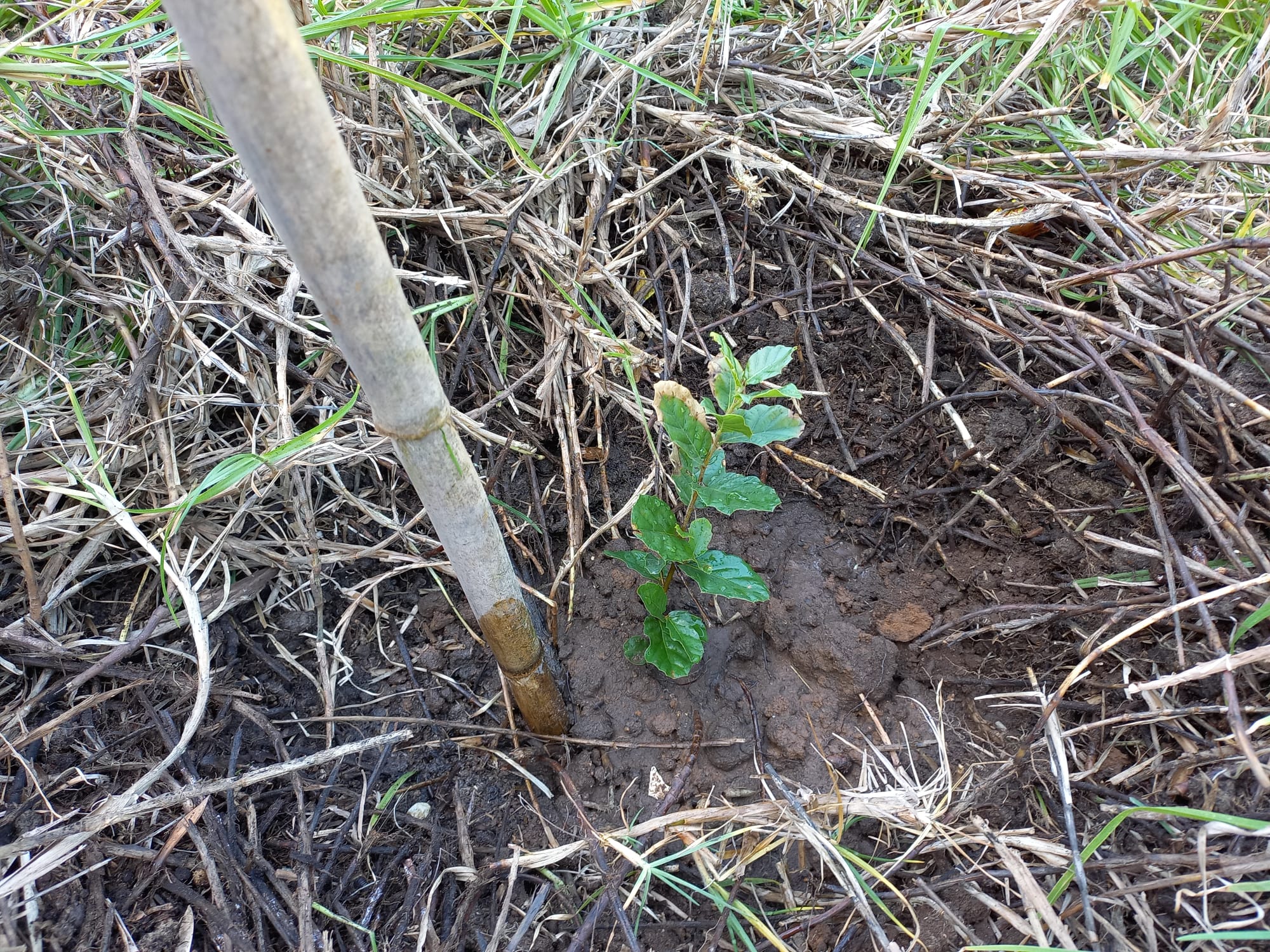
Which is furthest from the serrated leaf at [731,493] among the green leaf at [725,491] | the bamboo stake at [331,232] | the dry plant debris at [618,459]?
the bamboo stake at [331,232]

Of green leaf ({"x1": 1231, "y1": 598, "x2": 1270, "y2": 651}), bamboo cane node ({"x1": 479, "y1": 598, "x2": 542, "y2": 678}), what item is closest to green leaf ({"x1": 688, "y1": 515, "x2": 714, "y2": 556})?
bamboo cane node ({"x1": 479, "y1": 598, "x2": 542, "y2": 678})

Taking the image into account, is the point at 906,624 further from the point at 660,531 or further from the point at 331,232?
the point at 331,232

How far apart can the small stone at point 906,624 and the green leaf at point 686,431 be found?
0.70m

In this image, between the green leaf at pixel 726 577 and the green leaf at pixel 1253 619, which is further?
the green leaf at pixel 726 577

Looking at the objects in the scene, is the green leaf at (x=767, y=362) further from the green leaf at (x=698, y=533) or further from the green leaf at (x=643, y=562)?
the green leaf at (x=643, y=562)

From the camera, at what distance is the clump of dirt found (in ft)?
5.42

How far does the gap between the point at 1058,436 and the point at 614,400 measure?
1.04 m

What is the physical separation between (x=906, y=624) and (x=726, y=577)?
1.79 feet

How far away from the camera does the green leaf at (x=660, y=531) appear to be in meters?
1.47

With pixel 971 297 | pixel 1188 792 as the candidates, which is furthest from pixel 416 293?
pixel 1188 792

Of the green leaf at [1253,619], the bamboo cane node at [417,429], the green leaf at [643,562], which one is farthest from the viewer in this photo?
the green leaf at [643,562]

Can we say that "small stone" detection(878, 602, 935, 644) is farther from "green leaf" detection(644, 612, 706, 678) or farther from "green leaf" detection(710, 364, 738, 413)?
"green leaf" detection(710, 364, 738, 413)

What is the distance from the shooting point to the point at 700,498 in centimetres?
145

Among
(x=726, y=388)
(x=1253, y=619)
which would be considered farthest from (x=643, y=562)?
(x=1253, y=619)
